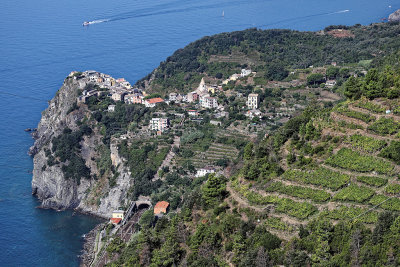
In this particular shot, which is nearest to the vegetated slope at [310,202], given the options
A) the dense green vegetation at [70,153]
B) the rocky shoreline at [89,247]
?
the rocky shoreline at [89,247]

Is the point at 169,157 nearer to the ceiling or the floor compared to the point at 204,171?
nearer to the ceiling

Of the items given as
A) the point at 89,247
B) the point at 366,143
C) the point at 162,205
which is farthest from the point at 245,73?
the point at 366,143

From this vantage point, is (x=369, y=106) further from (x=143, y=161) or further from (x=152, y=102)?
(x=152, y=102)

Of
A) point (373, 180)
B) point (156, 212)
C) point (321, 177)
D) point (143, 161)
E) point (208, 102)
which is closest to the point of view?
point (373, 180)

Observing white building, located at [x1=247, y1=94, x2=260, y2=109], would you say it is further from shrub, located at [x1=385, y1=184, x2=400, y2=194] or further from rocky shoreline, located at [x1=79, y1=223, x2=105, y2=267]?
shrub, located at [x1=385, y1=184, x2=400, y2=194]

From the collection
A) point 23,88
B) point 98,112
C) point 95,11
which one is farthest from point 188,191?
point 95,11

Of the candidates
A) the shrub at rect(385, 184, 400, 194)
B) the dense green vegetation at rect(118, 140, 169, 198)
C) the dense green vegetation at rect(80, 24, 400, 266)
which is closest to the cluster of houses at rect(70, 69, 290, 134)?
the dense green vegetation at rect(118, 140, 169, 198)
